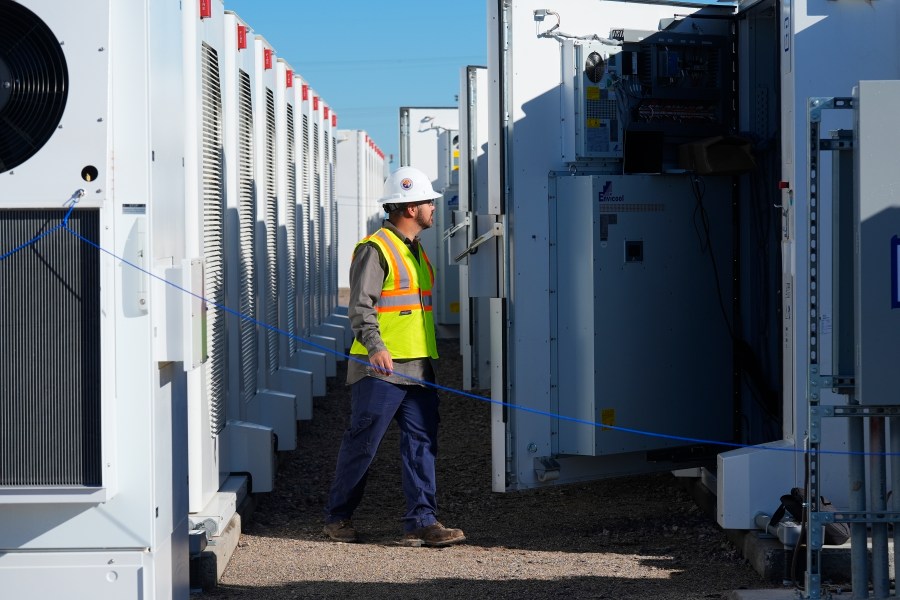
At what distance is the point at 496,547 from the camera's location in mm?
6598

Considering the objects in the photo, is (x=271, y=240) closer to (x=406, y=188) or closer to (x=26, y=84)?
(x=406, y=188)

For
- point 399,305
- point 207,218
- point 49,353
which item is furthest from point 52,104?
point 399,305

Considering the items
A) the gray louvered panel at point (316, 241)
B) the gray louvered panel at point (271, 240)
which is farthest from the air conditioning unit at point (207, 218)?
the gray louvered panel at point (316, 241)

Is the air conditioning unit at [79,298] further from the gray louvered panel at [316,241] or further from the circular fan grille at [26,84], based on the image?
the gray louvered panel at [316,241]

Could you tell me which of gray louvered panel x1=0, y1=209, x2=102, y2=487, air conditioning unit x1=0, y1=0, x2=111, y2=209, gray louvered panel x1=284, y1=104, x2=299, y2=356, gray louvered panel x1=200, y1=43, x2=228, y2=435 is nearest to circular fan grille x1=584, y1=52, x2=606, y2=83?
gray louvered panel x1=200, y1=43, x2=228, y2=435

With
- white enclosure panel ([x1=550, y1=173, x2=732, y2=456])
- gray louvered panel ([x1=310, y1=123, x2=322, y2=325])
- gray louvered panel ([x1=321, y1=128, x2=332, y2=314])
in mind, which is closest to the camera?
white enclosure panel ([x1=550, y1=173, x2=732, y2=456])

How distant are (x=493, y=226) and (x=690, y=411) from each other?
157cm

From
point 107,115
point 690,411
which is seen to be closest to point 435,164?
point 690,411

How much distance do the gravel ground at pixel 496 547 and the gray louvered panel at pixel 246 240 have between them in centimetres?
86

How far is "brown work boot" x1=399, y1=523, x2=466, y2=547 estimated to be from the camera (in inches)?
257

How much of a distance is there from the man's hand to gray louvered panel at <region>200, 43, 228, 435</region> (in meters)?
0.84

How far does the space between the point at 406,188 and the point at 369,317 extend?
2.49 ft

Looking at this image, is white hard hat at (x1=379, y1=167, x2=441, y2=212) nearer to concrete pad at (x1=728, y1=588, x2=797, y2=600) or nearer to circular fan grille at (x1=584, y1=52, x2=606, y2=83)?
circular fan grille at (x1=584, y1=52, x2=606, y2=83)

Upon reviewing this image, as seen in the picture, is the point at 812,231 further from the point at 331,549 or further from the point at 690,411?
the point at 331,549
